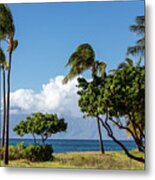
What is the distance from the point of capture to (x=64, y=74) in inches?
124

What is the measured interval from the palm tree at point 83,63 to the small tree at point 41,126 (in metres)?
0.22

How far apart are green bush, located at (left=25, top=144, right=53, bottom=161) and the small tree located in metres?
0.03

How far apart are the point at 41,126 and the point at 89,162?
1.15ft

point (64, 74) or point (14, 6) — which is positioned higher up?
point (14, 6)

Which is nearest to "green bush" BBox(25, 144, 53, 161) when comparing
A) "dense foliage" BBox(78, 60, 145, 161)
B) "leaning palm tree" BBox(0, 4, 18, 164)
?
"leaning palm tree" BBox(0, 4, 18, 164)

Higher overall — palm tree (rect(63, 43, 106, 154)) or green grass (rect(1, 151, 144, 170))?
palm tree (rect(63, 43, 106, 154))

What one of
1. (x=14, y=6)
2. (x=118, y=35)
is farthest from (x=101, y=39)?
(x=14, y=6)

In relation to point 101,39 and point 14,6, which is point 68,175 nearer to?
point 101,39

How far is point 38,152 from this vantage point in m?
3.19

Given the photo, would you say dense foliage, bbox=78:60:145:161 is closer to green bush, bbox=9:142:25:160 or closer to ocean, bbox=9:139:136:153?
ocean, bbox=9:139:136:153

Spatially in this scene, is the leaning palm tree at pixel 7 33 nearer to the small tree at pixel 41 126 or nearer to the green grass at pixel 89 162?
the small tree at pixel 41 126

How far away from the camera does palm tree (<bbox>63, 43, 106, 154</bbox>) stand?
10.2 feet

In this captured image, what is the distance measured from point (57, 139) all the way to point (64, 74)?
373 millimetres

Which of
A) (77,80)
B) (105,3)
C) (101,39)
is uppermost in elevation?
(105,3)
